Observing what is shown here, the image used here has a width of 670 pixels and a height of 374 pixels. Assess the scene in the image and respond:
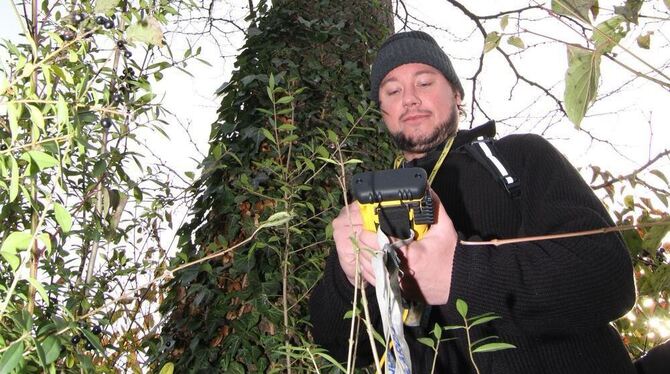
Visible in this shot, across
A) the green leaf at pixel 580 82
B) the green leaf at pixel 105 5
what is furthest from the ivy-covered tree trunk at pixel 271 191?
the green leaf at pixel 580 82

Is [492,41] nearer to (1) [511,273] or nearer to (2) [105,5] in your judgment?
(1) [511,273]

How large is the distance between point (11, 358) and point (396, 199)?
609mm

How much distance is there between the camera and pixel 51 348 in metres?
0.74

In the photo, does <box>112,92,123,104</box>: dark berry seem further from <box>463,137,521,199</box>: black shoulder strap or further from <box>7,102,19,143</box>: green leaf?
<box>463,137,521,199</box>: black shoulder strap

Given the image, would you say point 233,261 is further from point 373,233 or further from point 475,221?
point 373,233

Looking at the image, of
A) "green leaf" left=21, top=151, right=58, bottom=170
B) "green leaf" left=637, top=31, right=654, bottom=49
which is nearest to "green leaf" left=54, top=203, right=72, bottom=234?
"green leaf" left=21, top=151, right=58, bottom=170

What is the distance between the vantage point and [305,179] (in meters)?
2.27

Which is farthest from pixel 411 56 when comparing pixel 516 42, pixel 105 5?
pixel 105 5

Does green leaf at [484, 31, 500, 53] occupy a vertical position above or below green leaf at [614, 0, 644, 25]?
above

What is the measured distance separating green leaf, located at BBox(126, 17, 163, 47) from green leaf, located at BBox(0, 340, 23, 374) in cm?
67

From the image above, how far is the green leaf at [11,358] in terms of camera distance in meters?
0.63

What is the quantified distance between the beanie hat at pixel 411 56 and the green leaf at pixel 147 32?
3.30 feet

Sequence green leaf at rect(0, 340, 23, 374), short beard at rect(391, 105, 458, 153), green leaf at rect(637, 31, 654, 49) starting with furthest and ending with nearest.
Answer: short beard at rect(391, 105, 458, 153), green leaf at rect(637, 31, 654, 49), green leaf at rect(0, 340, 23, 374)

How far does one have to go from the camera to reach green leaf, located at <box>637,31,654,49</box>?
3.20ft
